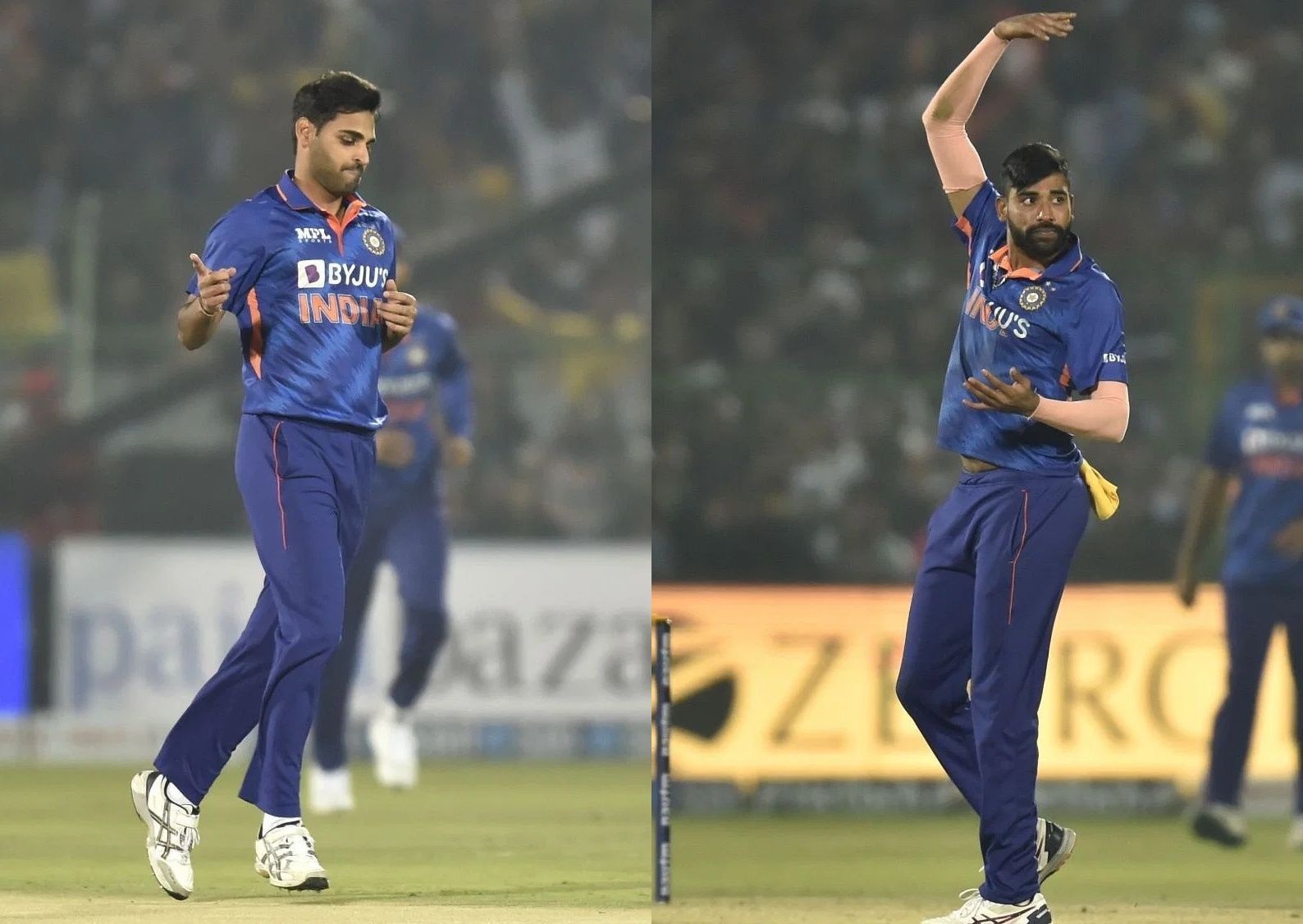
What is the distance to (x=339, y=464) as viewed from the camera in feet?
20.2

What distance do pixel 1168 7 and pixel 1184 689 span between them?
600cm

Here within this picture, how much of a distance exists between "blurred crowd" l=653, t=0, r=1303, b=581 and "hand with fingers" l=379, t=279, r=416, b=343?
6.22 meters

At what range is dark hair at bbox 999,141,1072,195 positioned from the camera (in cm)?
559

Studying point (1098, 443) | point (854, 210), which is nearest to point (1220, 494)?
point (1098, 443)

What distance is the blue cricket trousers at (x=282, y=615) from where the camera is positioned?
599 cm

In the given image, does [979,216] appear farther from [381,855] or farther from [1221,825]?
[1221,825]

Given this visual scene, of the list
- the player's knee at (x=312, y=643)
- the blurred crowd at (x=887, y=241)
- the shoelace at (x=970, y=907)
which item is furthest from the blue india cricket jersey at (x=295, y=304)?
the blurred crowd at (x=887, y=241)

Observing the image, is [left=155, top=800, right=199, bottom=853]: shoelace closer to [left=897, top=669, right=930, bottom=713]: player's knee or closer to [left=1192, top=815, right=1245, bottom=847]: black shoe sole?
[left=897, top=669, right=930, bottom=713]: player's knee

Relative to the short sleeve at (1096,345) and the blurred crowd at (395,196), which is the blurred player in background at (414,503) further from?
the short sleeve at (1096,345)

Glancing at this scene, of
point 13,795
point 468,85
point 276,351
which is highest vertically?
point 468,85

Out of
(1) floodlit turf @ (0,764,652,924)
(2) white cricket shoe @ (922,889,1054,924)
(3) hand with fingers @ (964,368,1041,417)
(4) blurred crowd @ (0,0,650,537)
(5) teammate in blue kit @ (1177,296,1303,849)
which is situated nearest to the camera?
(3) hand with fingers @ (964,368,1041,417)

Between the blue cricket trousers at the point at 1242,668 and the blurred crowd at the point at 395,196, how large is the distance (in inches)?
203

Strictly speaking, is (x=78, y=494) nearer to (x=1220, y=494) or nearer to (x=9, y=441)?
(x=9, y=441)

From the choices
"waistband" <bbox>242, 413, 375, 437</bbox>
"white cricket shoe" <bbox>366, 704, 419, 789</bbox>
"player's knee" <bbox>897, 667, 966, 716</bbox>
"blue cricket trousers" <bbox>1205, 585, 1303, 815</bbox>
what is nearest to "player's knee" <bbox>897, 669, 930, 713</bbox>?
"player's knee" <bbox>897, 667, 966, 716</bbox>
